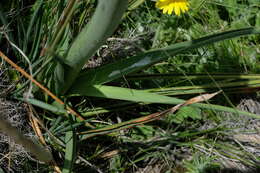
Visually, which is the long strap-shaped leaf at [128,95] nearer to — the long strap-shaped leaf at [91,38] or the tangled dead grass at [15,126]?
the long strap-shaped leaf at [91,38]

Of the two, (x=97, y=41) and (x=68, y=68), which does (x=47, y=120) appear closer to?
(x=68, y=68)

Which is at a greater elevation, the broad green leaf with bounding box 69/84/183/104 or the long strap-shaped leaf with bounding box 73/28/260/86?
the long strap-shaped leaf with bounding box 73/28/260/86

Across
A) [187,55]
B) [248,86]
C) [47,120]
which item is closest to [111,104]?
[47,120]

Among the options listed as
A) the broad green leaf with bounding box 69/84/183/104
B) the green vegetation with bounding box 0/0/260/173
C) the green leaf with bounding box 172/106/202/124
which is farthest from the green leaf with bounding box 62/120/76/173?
the green leaf with bounding box 172/106/202/124

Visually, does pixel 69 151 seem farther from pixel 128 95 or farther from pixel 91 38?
pixel 91 38

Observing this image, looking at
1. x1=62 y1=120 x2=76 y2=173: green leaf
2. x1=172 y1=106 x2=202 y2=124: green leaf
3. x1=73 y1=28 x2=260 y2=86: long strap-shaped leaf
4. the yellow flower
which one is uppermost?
the yellow flower

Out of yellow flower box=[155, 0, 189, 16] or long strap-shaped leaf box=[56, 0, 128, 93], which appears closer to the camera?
long strap-shaped leaf box=[56, 0, 128, 93]

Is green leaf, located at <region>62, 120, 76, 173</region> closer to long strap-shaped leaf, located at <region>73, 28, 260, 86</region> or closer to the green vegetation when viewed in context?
the green vegetation

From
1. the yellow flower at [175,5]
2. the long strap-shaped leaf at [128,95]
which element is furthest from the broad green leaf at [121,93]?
the yellow flower at [175,5]

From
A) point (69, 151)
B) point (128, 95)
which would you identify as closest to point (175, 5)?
point (128, 95)
